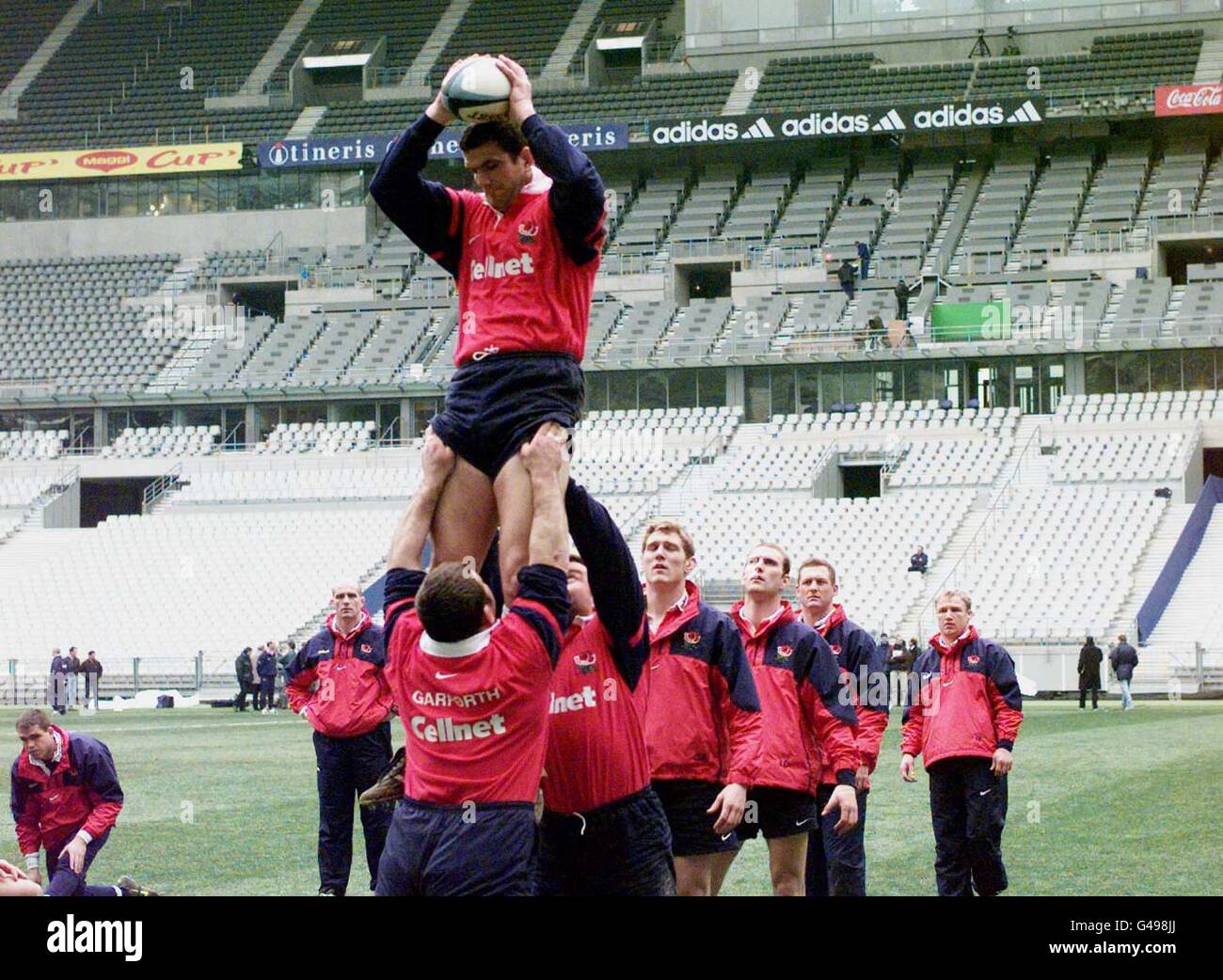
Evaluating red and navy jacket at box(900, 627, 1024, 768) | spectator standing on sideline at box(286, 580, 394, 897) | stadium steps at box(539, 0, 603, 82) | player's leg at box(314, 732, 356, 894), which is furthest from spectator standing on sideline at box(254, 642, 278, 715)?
stadium steps at box(539, 0, 603, 82)

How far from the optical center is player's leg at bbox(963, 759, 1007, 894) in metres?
10.0

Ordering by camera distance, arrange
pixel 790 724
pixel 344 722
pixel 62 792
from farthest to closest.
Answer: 1. pixel 344 722
2. pixel 62 792
3. pixel 790 724

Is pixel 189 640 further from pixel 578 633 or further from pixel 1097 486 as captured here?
pixel 578 633

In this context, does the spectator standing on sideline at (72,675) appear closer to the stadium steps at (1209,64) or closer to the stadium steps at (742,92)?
the stadium steps at (742,92)

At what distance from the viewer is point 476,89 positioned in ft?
20.5

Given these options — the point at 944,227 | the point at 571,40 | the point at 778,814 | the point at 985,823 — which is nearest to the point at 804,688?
the point at 778,814

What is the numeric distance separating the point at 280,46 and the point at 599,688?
58745mm

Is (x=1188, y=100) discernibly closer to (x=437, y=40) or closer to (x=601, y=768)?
(x=437, y=40)

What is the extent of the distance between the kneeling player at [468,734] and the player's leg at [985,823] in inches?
192

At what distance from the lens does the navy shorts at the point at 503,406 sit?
648cm

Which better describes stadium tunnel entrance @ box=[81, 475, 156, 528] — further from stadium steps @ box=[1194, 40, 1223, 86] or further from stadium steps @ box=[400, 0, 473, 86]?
stadium steps @ box=[1194, 40, 1223, 86]

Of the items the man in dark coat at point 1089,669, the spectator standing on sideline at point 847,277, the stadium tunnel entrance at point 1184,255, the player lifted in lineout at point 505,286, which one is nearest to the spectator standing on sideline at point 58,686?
the man in dark coat at point 1089,669

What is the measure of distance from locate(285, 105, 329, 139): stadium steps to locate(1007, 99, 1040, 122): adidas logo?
2094 cm

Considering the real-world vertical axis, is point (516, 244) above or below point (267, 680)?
above
